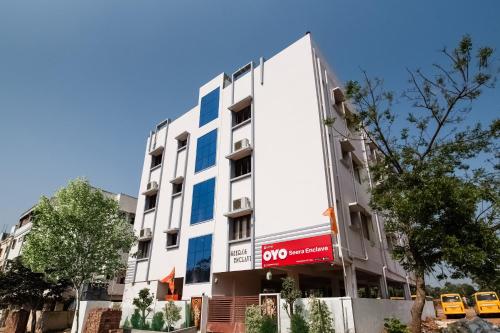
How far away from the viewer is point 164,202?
87.1ft

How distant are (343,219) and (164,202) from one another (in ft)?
52.6

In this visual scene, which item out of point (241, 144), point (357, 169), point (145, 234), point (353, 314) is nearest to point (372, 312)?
point (353, 314)

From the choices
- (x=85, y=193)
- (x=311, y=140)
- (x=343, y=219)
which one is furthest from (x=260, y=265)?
(x=85, y=193)

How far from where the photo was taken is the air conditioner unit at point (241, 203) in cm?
1938

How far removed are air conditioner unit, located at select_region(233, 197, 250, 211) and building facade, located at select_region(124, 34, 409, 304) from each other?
10 centimetres

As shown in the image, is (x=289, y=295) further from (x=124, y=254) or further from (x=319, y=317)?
(x=124, y=254)

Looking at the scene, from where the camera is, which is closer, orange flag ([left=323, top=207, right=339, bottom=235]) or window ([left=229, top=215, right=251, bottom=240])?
orange flag ([left=323, top=207, right=339, bottom=235])

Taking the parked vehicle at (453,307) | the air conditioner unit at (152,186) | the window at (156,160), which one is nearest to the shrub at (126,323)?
the air conditioner unit at (152,186)

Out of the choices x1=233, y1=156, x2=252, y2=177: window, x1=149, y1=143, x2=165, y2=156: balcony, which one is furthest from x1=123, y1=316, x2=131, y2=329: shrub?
x1=149, y1=143, x2=165, y2=156: balcony

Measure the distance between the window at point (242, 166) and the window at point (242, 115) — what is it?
3.37m

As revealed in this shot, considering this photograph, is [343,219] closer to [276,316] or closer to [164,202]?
[276,316]

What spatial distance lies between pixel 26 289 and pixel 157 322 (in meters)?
17.7

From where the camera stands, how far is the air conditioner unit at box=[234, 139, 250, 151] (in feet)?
69.7

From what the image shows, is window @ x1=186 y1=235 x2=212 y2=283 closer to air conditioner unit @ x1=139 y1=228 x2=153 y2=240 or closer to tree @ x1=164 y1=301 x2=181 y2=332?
tree @ x1=164 y1=301 x2=181 y2=332
